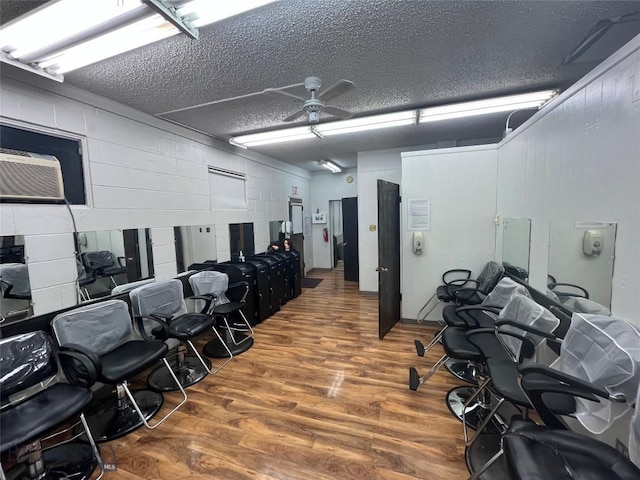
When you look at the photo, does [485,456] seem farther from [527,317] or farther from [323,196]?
[323,196]

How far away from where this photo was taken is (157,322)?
2387 mm

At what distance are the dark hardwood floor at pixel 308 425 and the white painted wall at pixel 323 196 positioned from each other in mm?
4399

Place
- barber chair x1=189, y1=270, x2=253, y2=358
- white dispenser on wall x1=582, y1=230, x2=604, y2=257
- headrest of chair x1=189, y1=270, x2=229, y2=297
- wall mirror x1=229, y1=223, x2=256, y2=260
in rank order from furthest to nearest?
wall mirror x1=229, y1=223, x2=256, y2=260
headrest of chair x1=189, y1=270, x2=229, y2=297
barber chair x1=189, y1=270, x2=253, y2=358
white dispenser on wall x1=582, y1=230, x2=604, y2=257

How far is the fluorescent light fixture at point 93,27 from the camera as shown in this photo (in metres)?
1.33

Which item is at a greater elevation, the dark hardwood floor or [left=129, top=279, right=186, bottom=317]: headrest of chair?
[left=129, top=279, right=186, bottom=317]: headrest of chair

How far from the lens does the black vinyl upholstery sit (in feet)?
3.23

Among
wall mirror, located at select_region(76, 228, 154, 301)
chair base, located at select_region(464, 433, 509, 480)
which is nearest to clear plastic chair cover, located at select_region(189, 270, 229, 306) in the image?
wall mirror, located at select_region(76, 228, 154, 301)

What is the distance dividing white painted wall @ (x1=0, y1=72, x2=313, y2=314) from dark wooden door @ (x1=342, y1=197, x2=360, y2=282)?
2.97 metres

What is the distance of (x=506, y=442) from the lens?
1146mm

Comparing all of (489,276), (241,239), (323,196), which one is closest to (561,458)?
(489,276)

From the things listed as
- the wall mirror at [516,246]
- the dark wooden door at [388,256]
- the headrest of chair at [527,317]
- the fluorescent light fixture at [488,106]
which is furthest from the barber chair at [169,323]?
the fluorescent light fixture at [488,106]

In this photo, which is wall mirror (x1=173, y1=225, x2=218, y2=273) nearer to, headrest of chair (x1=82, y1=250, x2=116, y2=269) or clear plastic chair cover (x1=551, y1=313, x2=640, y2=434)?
headrest of chair (x1=82, y1=250, x2=116, y2=269)

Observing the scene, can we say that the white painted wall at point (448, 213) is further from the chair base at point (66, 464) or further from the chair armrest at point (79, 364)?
the chair base at point (66, 464)

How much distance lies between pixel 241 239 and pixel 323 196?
3.50 metres
